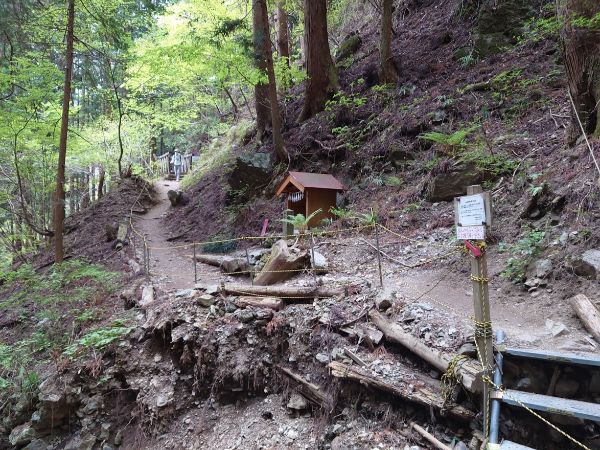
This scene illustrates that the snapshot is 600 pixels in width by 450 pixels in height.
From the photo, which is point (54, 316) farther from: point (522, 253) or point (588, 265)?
point (588, 265)

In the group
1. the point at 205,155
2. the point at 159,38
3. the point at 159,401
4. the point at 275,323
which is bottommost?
the point at 159,401

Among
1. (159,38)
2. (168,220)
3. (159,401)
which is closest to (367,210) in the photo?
(159,401)

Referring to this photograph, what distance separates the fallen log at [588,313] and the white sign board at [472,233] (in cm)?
181

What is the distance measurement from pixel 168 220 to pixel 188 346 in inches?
454

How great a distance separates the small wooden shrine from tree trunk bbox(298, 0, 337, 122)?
17.7ft

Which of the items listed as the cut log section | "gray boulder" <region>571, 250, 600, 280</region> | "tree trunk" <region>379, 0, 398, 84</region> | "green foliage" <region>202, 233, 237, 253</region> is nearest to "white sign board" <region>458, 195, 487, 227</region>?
"gray boulder" <region>571, 250, 600, 280</region>

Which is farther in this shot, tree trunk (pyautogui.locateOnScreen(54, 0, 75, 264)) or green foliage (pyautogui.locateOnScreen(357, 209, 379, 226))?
tree trunk (pyautogui.locateOnScreen(54, 0, 75, 264))

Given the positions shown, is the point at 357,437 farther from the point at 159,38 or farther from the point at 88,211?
the point at 88,211

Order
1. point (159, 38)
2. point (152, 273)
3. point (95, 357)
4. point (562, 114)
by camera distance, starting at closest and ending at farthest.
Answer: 1. point (95, 357)
2. point (562, 114)
3. point (152, 273)
4. point (159, 38)

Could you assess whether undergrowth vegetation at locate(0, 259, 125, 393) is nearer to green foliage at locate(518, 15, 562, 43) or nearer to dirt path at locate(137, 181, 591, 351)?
dirt path at locate(137, 181, 591, 351)

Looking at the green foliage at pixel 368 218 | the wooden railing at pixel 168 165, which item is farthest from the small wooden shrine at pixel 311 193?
the wooden railing at pixel 168 165

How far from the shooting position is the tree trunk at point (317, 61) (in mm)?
13555

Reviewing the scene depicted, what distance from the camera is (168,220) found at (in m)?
16.7

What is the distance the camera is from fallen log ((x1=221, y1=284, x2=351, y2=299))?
236 inches
